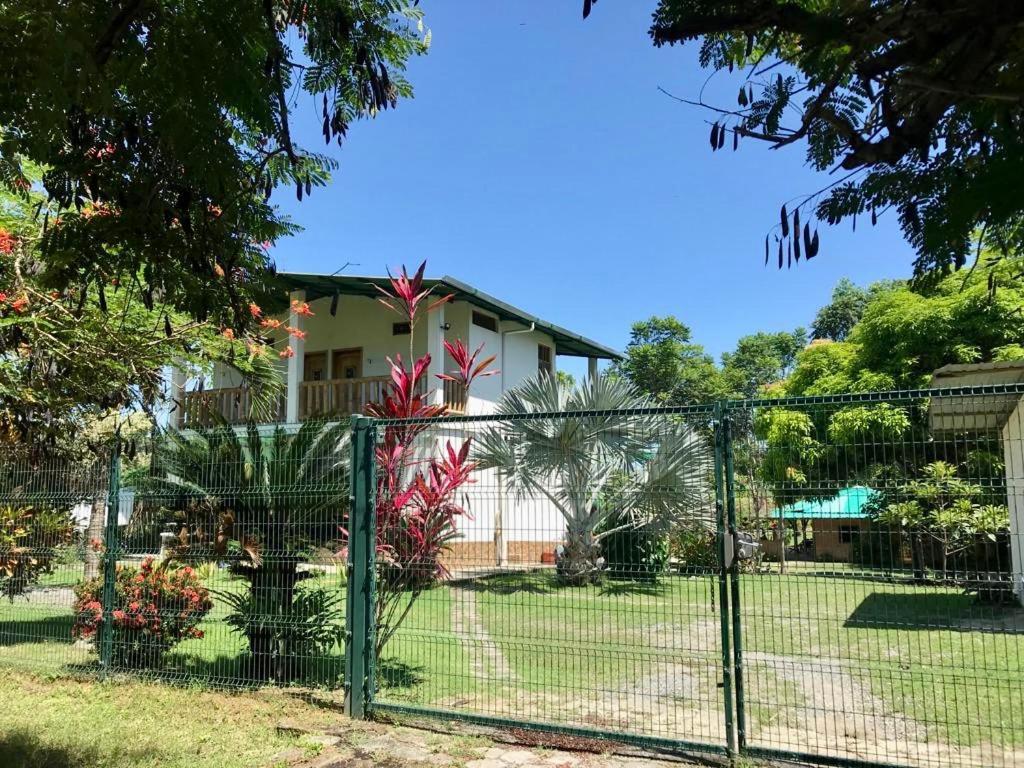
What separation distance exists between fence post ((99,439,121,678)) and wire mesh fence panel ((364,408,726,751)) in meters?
2.77

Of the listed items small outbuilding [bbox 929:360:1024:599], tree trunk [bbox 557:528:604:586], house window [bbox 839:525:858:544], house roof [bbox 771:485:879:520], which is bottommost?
tree trunk [bbox 557:528:604:586]

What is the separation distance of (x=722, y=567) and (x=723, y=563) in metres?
0.03

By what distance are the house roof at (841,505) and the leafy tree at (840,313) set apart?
4508cm

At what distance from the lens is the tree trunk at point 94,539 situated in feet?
25.1

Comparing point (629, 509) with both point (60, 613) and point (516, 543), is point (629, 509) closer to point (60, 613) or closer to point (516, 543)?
point (516, 543)

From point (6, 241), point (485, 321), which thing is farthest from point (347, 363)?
point (6, 241)

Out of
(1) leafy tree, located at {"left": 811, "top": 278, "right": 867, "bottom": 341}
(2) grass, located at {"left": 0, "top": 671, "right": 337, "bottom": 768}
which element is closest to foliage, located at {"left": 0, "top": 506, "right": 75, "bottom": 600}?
(2) grass, located at {"left": 0, "top": 671, "right": 337, "bottom": 768}

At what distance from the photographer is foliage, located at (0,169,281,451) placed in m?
6.71

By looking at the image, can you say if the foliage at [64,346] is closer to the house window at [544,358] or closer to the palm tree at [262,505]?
the palm tree at [262,505]

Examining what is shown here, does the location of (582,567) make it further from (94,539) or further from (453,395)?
(453,395)

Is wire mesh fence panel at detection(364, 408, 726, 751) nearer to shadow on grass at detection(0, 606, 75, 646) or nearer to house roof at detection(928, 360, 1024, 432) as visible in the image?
house roof at detection(928, 360, 1024, 432)

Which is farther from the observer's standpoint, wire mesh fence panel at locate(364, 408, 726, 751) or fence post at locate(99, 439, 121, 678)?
fence post at locate(99, 439, 121, 678)

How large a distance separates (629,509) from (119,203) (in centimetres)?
377

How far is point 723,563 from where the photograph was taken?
15.6ft
